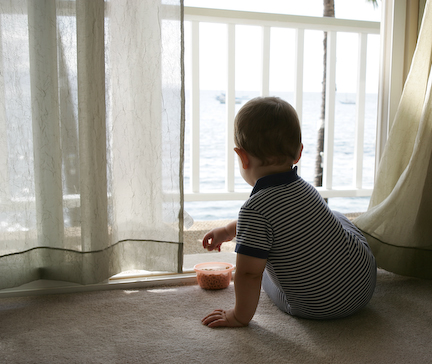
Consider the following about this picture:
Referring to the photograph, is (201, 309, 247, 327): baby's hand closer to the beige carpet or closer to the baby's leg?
the beige carpet

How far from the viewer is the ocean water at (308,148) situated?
4.30 m

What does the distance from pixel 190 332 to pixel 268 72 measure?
2237 millimetres

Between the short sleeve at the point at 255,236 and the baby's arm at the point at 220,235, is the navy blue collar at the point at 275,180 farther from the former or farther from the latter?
the baby's arm at the point at 220,235

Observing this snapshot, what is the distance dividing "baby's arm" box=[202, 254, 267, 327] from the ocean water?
2.74 metres

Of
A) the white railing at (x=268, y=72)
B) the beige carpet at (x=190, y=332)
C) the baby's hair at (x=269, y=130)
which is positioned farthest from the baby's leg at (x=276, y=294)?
the white railing at (x=268, y=72)

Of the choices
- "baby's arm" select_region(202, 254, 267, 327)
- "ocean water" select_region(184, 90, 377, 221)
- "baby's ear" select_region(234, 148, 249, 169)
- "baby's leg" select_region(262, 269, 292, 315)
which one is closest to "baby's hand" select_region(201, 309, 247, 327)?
"baby's arm" select_region(202, 254, 267, 327)

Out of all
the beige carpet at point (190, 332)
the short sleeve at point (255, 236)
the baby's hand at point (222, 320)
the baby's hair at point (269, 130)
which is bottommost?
the beige carpet at point (190, 332)

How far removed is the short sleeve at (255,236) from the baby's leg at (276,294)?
0.23m

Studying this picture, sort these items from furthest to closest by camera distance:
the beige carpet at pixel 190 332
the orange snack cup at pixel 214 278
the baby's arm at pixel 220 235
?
the orange snack cup at pixel 214 278 → the baby's arm at pixel 220 235 → the beige carpet at pixel 190 332

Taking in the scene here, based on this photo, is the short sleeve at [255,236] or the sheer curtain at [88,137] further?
the sheer curtain at [88,137]

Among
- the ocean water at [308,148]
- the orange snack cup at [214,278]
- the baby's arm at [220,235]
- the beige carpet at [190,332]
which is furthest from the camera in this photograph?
the ocean water at [308,148]

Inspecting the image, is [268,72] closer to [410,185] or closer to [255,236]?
[410,185]

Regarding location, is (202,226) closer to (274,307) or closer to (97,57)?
(274,307)

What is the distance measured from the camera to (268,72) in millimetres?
2883
